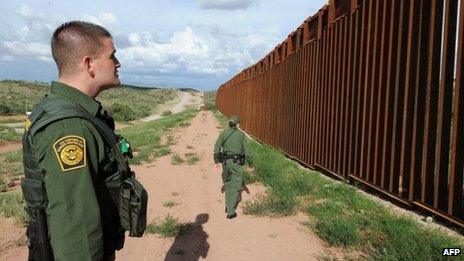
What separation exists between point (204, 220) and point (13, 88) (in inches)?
4166

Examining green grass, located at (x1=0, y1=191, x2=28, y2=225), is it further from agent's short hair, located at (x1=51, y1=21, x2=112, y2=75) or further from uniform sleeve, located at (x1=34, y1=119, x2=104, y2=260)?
uniform sleeve, located at (x1=34, y1=119, x2=104, y2=260)

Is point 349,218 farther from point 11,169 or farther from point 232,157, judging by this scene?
point 11,169

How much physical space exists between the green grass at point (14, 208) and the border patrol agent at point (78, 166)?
19.1 feet

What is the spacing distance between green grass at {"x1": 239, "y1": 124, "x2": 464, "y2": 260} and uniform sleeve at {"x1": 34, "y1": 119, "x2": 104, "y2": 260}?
11.9ft

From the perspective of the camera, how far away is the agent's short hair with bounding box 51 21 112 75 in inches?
85.7

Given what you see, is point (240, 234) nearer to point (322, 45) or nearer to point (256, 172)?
point (256, 172)

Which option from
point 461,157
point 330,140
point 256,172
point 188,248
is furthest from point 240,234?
point 256,172

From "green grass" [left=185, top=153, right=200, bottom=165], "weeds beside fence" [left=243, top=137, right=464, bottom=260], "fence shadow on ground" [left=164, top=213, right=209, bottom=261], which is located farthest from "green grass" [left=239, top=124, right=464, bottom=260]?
"green grass" [left=185, top=153, right=200, bottom=165]

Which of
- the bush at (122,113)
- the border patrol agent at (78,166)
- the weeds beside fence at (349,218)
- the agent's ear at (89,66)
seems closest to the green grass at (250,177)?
the weeds beside fence at (349,218)

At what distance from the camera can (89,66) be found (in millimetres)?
2242

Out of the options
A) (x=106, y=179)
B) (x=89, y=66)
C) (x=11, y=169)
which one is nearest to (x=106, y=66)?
(x=89, y=66)

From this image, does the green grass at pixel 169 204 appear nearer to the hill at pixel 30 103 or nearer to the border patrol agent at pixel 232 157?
the border patrol agent at pixel 232 157

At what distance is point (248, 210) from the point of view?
7.69m

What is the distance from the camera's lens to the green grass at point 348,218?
189 inches
